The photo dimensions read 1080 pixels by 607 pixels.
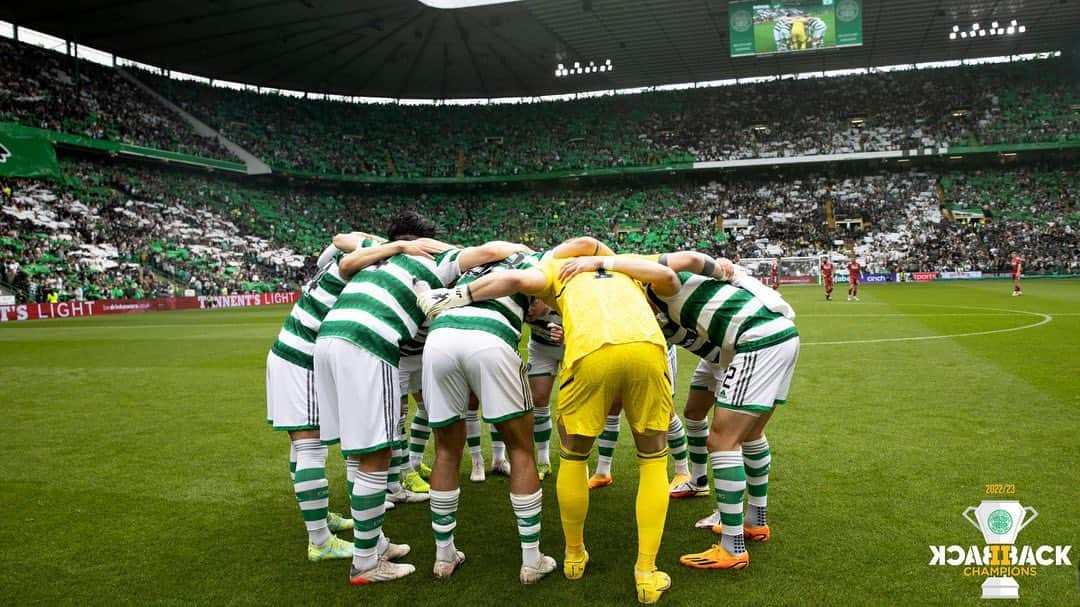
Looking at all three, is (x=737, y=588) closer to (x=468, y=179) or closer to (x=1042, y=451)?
(x=1042, y=451)

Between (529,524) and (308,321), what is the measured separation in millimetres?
1950

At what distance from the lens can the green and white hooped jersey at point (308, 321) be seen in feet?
14.3

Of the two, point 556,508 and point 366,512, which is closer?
point 366,512

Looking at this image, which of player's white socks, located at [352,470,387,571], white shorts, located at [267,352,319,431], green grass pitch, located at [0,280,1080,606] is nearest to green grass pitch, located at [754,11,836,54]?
green grass pitch, located at [0,280,1080,606]

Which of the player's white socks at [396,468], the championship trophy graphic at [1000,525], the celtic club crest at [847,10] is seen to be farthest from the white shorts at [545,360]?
the celtic club crest at [847,10]

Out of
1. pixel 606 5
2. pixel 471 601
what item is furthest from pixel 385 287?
pixel 606 5

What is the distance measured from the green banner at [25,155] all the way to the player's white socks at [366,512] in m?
38.7

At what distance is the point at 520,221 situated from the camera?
53500 millimetres

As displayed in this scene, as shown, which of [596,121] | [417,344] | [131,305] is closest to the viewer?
[417,344]

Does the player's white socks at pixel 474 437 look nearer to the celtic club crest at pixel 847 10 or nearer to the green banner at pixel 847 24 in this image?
the green banner at pixel 847 24

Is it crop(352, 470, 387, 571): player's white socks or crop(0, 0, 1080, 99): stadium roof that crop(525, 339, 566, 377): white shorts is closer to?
crop(352, 470, 387, 571): player's white socks

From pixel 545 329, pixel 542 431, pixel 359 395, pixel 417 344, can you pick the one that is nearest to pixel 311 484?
pixel 359 395

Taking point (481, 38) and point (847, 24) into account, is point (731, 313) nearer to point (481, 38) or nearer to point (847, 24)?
point (847, 24)

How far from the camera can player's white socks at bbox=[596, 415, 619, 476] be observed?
5.77 meters
